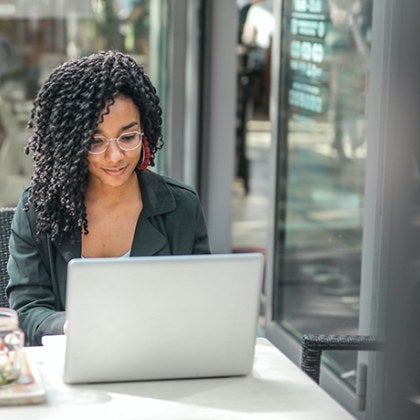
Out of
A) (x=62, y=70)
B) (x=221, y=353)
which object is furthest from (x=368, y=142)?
(x=221, y=353)

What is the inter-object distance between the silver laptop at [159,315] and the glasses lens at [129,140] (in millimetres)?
620

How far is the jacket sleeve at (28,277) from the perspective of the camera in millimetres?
2809

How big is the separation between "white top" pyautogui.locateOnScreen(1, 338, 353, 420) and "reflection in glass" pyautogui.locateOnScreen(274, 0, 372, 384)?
1.59 metres

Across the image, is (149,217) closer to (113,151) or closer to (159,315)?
(113,151)

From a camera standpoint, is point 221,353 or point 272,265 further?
point 272,265

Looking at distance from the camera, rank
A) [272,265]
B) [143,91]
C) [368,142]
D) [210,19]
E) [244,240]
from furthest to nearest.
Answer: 1. [244,240]
2. [210,19]
3. [272,265]
4. [368,142]
5. [143,91]

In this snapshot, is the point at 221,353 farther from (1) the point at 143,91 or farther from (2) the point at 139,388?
(1) the point at 143,91

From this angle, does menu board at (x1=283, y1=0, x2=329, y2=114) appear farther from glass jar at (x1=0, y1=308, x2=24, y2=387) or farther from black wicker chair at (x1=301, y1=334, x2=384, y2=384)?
glass jar at (x1=0, y1=308, x2=24, y2=387)

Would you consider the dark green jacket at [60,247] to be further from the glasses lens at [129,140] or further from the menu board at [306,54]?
the menu board at [306,54]

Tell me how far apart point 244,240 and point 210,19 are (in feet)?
4.93

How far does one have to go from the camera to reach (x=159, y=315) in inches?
89.2

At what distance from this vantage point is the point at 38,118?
2896mm

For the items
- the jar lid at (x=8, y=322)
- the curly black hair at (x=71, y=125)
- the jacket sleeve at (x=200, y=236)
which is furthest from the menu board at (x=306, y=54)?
the jar lid at (x=8, y=322)

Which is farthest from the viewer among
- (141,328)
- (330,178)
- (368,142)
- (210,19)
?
(210,19)
